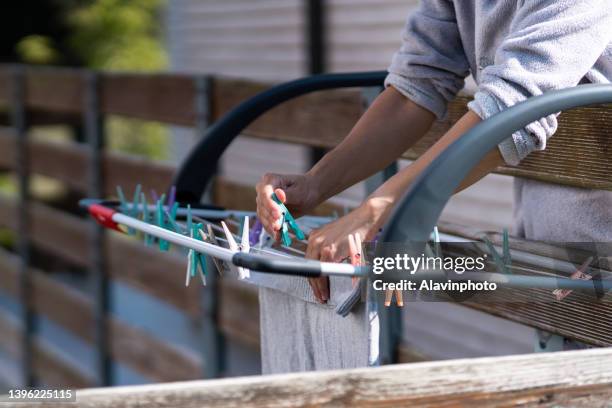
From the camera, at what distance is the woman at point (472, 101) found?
4.62ft

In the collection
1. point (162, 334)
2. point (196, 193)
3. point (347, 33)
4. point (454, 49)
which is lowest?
point (162, 334)

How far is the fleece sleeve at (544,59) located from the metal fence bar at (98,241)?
3222 millimetres

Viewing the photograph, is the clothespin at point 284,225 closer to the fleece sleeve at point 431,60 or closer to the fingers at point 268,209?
the fingers at point 268,209

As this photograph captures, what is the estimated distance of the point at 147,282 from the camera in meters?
4.23

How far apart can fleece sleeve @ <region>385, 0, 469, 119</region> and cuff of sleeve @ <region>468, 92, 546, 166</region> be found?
409 millimetres

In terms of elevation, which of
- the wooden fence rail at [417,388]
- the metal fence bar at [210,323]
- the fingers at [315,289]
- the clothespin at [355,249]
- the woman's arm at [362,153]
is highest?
the woman's arm at [362,153]

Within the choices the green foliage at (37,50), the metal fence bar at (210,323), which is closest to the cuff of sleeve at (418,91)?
the metal fence bar at (210,323)

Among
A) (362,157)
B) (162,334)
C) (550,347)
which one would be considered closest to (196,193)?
(362,157)

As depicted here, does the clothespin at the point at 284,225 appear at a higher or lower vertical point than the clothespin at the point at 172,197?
lower

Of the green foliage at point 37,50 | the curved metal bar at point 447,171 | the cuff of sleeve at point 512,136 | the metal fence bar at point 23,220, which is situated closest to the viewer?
the curved metal bar at point 447,171

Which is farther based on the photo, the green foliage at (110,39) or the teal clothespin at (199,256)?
the green foliage at (110,39)

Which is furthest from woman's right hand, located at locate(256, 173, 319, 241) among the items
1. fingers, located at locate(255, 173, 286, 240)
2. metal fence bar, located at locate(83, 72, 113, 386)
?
metal fence bar, located at locate(83, 72, 113, 386)

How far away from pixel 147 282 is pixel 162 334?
115 inches

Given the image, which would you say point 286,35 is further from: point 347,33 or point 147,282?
point 147,282
